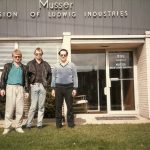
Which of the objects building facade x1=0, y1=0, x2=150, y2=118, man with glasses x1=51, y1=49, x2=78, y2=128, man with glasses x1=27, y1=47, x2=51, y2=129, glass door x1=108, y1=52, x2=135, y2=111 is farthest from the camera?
glass door x1=108, y1=52, x2=135, y2=111

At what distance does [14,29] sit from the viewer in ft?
41.5

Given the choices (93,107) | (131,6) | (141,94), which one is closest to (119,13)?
(131,6)

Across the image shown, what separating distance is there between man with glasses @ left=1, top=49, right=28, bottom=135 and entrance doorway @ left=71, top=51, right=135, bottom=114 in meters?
5.64

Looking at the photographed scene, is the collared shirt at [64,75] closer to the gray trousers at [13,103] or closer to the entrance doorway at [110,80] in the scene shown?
the gray trousers at [13,103]

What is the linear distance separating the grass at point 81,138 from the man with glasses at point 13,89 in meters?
0.30

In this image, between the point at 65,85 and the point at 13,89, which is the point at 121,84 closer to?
the point at 65,85

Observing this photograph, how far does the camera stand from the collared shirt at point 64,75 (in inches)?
380

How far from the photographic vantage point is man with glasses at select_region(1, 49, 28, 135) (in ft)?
29.3

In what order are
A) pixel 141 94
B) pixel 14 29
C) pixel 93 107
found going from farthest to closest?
pixel 93 107, pixel 141 94, pixel 14 29

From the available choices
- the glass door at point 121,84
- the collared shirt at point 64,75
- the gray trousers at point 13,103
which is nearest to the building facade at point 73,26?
the glass door at point 121,84

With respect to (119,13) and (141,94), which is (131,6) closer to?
(119,13)

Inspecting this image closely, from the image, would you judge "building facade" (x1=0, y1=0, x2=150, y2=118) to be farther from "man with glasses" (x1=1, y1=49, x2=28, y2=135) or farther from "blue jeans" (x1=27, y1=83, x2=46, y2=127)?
"man with glasses" (x1=1, y1=49, x2=28, y2=135)

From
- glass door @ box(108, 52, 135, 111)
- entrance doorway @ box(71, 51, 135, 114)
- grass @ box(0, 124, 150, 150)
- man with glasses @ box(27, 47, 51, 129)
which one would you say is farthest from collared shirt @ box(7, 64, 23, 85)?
glass door @ box(108, 52, 135, 111)

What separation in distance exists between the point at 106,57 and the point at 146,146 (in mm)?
7303
